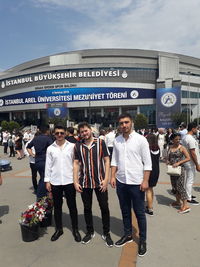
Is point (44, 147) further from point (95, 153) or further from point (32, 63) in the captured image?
point (32, 63)

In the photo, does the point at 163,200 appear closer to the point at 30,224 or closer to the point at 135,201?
the point at 135,201


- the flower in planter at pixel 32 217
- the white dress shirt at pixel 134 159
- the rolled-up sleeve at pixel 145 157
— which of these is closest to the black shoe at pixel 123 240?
the white dress shirt at pixel 134 159

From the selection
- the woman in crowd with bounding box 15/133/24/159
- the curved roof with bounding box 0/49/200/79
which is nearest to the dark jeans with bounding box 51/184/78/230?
the woman in crowd with bounding box 15/133/24/159

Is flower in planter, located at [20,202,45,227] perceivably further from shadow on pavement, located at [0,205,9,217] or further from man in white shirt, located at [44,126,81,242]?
shadow on pavement, located at [0,205,9,217]

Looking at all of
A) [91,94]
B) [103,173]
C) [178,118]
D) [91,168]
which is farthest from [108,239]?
[91,94]

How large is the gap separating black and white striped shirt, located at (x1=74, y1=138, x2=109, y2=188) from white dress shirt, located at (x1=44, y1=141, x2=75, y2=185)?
9.4 inches

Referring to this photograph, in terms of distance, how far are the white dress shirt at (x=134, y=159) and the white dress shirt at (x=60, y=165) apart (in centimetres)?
83

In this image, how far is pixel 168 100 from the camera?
158 feet

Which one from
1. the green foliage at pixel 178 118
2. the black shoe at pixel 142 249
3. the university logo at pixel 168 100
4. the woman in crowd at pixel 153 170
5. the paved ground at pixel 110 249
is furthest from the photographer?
the university logo at pixel 168 100

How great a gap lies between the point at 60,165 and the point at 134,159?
45.9 inches

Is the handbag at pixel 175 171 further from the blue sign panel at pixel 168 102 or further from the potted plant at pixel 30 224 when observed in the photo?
the blue sign panel at pixel 168 102

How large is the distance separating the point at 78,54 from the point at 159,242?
6584 cm

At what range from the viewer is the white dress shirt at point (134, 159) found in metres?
2.97

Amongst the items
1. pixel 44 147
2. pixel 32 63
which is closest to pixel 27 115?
pixel 32 63
